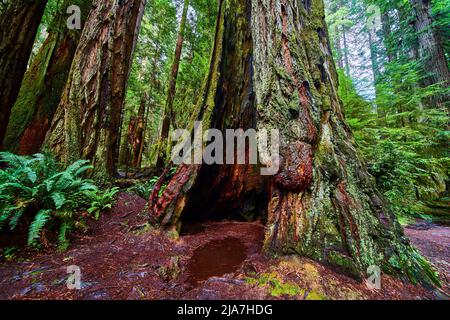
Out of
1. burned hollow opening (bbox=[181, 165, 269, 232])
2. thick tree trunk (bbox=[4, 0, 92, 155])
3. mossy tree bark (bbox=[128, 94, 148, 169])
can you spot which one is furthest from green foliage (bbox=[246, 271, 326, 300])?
mossy tree bark (bbox=[128, 94, 148, 169])

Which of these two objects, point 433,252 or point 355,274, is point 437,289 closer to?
point 355,274

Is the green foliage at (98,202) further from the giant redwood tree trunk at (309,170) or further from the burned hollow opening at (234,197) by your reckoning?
the burned hollow opening at (234,197)

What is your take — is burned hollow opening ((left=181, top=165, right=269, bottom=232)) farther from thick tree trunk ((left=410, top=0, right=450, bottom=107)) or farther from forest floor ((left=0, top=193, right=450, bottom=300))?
thick tree trunk ((left=410, top=0, right=450, bottom=107))

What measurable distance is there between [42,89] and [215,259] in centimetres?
638

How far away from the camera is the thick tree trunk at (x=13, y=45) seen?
3270 millimetres

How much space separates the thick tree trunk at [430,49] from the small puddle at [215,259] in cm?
965

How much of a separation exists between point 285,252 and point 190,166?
2.25 meters

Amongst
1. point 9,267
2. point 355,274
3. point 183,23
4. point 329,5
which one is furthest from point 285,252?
point 329,5

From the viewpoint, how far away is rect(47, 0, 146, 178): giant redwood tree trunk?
14.6 feet

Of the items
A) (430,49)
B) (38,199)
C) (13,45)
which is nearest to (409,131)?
(430,49)

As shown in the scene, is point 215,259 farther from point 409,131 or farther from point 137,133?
point 137,133

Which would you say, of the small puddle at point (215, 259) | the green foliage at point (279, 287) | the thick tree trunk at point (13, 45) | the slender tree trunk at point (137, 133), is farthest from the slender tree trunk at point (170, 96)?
the green foliage at point (279, 287)

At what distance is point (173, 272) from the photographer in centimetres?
239
